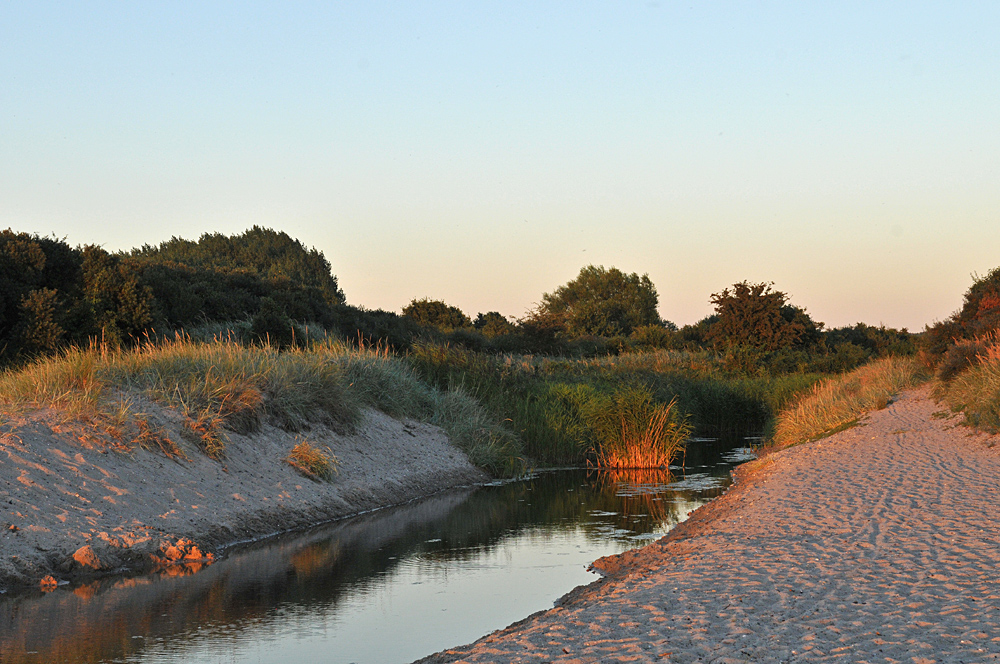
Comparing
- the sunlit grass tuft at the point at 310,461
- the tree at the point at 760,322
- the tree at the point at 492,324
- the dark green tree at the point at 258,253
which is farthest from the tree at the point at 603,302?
the sunlit grass tuft at the point at 310,461

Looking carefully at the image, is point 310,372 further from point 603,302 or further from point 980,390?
point 603,302

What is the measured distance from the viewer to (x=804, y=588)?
7.41m

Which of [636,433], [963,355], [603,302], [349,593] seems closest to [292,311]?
[636,433]

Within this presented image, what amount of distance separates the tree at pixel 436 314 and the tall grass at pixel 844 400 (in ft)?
118

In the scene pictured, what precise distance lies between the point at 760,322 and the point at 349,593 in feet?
141

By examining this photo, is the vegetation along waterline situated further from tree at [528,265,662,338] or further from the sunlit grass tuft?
tree at [528,265,662,338]

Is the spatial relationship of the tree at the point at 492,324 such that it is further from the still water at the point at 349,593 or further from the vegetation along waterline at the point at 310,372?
the still water at the point at 349,593

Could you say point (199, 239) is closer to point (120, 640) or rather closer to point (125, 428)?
point (125, 428)

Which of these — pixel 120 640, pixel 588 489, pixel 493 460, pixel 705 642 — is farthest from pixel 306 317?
pixel 705 642

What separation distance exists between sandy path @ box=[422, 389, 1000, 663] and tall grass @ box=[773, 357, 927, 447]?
1020 cm

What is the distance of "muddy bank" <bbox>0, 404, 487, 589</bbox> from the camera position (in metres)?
10.2

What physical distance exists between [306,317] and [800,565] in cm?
2789

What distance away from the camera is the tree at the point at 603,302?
84.8m

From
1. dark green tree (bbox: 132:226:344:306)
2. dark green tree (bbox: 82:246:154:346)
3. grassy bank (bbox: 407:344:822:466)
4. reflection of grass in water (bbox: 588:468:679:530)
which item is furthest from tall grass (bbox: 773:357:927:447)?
dark green tree (bbox: 132:226:344:306)
